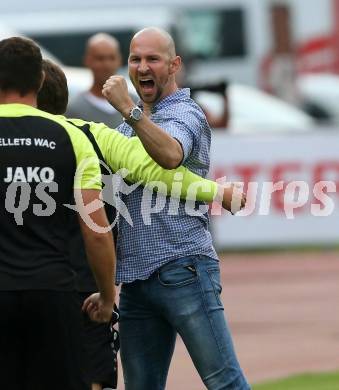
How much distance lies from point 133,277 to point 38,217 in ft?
2.74

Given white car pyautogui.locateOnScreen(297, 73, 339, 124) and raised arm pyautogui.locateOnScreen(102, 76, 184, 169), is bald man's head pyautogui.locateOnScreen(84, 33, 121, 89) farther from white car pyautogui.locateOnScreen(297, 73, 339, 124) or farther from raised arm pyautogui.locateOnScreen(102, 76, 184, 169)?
white car pyautogui.locateOnScreen(297, 73, 339, 124)

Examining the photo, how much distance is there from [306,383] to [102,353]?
294 cm

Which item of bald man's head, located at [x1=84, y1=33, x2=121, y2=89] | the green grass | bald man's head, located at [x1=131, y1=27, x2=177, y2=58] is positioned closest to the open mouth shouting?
bald man's head, located at [x1=131, y1=27, x2=177, y2=58]

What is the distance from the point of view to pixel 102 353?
7.39 m

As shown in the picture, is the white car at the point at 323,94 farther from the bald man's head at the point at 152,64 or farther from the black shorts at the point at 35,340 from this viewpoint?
the black shorts at the point at 35,340

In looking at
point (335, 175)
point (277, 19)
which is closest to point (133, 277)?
point (335, 175)

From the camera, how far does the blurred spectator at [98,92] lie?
995cm

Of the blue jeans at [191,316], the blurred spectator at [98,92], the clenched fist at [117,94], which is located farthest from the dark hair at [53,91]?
the blurred spectator at [98,92]

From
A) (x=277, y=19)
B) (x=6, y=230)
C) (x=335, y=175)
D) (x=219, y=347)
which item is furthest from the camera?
(x=277, y=19)

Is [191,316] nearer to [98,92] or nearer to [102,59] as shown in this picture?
[98,92]

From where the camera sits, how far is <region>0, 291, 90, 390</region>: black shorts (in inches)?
240

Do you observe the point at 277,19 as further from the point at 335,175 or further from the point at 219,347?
the point at 219,347

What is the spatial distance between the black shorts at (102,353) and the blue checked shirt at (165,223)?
0.55 meters

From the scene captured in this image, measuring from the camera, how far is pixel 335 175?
61.6 ft
